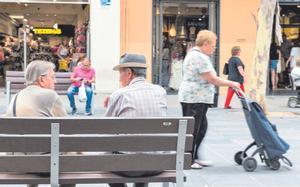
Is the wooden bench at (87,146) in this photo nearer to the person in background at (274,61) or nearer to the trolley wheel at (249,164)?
the trolley wheel at (249,164)

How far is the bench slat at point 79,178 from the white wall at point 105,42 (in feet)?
47.2

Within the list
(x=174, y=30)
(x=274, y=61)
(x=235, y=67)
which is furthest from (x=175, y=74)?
(x=235, y=67)

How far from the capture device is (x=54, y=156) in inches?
181

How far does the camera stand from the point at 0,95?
1900 centimetres

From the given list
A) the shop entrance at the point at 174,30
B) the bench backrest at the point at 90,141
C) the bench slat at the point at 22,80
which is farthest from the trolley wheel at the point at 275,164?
the shop entrance at the point at 174,30

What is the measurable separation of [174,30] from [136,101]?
15340 millimetres

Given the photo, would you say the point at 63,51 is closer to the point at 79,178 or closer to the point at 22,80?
the point at 22,80

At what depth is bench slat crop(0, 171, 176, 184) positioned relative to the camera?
183 inches

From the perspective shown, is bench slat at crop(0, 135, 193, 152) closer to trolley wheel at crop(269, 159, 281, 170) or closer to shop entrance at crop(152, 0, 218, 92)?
trolley wheel at crop(269, 159, 281, 170)

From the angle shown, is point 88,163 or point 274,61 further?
point 274,61

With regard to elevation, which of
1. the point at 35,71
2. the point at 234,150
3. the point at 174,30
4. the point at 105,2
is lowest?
the point at 234,150

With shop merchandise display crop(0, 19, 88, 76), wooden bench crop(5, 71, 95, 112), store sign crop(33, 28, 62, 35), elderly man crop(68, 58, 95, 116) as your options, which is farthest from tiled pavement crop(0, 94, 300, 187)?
store sign crop(33, 28, 62, 35)

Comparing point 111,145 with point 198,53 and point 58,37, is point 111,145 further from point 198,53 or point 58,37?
point 58,37

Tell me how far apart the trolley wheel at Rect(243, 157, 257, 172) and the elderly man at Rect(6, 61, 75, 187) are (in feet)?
10.3
